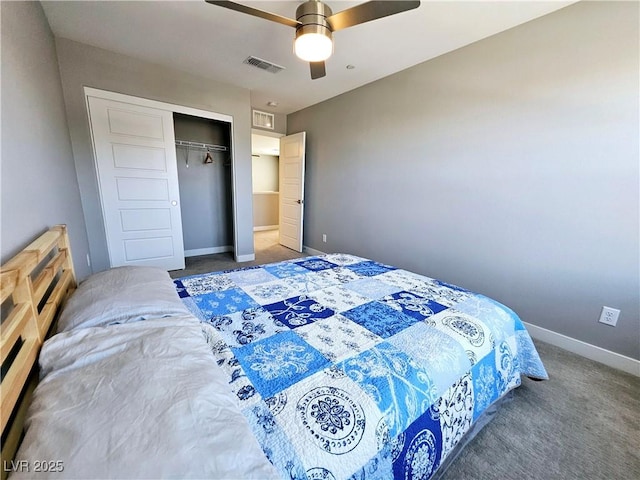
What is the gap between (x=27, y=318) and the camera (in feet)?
2.84

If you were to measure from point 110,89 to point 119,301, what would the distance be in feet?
9.87

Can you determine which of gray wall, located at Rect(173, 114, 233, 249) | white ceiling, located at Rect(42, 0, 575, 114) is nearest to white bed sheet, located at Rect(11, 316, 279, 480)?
white ceiling, located at Rect(42, 0, 575, 114)

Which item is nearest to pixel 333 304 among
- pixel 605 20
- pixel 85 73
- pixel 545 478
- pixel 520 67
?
pixel 545 478

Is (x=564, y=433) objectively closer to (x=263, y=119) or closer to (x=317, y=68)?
(x=317, y=68)

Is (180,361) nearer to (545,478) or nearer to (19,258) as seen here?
(19,258)

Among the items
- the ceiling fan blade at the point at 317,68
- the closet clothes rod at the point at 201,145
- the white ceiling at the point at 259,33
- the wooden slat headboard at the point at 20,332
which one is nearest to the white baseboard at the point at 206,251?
the closet clothes rod at the point at 201,145

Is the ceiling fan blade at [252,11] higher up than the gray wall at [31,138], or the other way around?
the ceiling fan blade at [252,11]

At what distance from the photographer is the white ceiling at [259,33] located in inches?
79.0

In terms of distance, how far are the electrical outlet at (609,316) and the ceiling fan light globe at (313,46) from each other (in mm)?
2756

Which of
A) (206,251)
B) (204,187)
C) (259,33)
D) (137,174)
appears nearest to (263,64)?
(259,33)

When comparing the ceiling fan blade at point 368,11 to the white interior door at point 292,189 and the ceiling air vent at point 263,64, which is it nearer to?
the ceiling air vent at point 263,64

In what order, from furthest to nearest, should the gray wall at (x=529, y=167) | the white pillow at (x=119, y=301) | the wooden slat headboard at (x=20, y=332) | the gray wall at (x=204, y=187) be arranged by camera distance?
the gray wall at (x=204, y=187) → the gray wall at (x=529, y=167) → the white pillow at (x=119, y=301) → the wooden slat headboard at (x=20, y=332)

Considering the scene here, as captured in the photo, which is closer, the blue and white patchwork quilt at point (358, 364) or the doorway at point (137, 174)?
the blue and white patchwork quilt at point (358, 364)

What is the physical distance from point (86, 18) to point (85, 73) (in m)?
0.70
